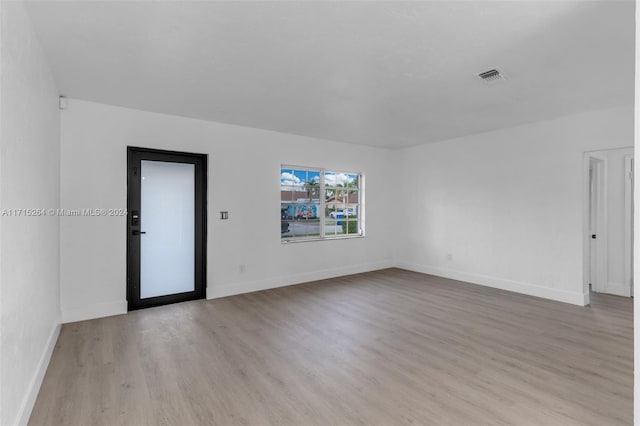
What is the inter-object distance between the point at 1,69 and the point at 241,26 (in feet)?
4.48

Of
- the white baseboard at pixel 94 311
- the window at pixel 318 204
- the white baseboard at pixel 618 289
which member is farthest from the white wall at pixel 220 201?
the white baseboard at pixel 618 289

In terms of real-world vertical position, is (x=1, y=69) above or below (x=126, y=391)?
above

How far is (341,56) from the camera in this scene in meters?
A: 2.79

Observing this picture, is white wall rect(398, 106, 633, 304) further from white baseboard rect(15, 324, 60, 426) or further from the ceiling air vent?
white baseboard rect(15, 324, 60, 426)

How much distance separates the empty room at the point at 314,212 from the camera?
2.20m

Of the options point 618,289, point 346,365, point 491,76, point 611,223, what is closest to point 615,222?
point 611,223

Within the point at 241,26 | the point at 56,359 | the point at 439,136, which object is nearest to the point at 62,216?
the point at 56,359

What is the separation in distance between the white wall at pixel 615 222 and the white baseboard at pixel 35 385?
670 centimetres

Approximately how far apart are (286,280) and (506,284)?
3.49 meters

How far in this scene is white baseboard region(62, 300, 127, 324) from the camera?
3.83 meters

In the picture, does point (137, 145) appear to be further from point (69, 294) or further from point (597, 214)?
point (597, 214)

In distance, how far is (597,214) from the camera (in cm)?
521

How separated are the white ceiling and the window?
1.65 meters

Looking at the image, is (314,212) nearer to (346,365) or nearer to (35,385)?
(346,365)
